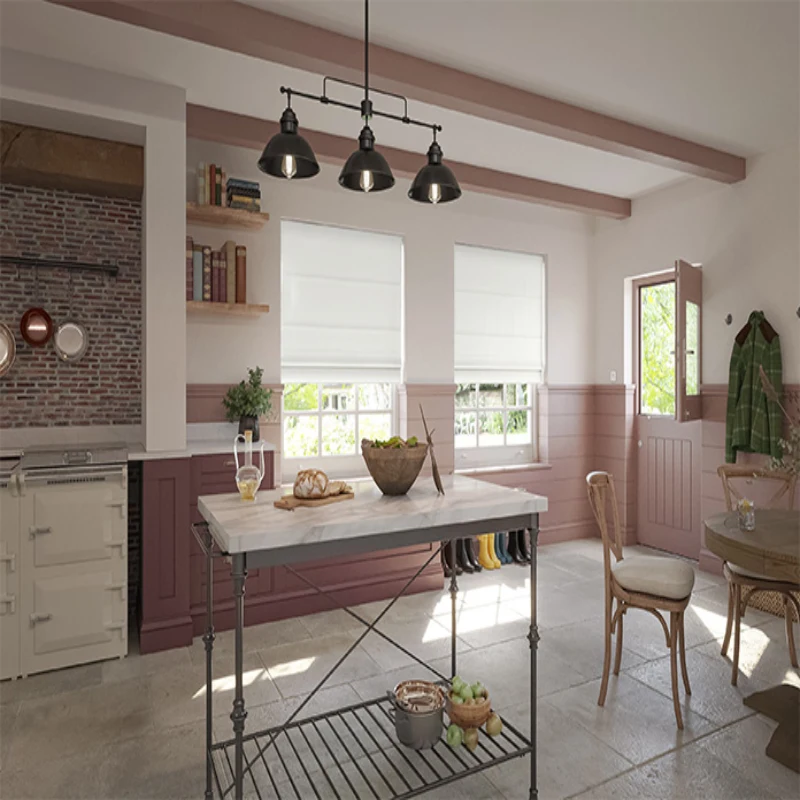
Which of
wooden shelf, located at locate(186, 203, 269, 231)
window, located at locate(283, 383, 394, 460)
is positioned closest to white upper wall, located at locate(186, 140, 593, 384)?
wooden shelf, located at locate(186, 203, 269, 231)

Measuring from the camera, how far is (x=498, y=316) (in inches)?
217

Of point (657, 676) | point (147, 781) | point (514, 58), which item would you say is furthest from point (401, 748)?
point (514, 58)

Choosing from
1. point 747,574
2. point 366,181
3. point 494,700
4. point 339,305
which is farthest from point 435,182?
point 747,574

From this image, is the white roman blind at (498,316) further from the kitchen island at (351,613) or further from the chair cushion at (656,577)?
the kitchen island at (351,613)

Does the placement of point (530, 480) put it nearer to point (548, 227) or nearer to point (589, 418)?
point (589, 418)

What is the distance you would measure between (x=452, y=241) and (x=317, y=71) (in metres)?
2.39

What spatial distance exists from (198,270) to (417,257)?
188 centimetres

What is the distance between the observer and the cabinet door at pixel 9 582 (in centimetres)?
305

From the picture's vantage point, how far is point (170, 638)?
11.2 feet

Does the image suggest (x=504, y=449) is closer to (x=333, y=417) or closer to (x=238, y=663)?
(x=333, y=417)

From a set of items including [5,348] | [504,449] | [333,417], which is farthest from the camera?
[504,449]

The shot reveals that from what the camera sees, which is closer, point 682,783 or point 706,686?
point 682,783

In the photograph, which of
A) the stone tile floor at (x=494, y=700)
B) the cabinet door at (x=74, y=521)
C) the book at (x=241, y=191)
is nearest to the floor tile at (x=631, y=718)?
the stone tile floor at (x=494, y=700)

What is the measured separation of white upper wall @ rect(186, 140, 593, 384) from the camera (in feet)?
13.9
